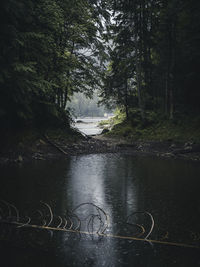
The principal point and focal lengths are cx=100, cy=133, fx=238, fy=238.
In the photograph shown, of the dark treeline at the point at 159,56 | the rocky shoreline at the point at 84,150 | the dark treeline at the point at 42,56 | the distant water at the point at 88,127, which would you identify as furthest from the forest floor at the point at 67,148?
the distant water at the point at 88,127

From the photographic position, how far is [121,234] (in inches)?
189

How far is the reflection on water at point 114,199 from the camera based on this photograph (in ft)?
12.9

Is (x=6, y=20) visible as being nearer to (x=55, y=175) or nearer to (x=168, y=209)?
(x=55, y=175)

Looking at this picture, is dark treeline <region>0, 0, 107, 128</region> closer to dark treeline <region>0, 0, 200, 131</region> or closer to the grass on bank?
dark treeline <region>0, 0, 200, 131</region>

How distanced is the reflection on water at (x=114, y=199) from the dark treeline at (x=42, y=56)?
3660mm

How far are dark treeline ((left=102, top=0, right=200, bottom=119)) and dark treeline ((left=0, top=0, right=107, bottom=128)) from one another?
378 centimetres

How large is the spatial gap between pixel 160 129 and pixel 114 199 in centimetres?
1493

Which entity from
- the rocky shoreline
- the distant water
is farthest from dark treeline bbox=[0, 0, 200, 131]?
the distant water

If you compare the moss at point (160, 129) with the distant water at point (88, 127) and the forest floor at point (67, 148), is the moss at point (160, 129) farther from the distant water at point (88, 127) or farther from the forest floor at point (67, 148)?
the distant water at point (88, 127)

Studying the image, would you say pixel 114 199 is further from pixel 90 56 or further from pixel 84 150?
pixel 90 56

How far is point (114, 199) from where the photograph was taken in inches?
281

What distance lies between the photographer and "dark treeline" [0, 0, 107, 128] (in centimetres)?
983

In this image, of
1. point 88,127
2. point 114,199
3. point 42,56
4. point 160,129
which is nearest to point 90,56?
point 42,56

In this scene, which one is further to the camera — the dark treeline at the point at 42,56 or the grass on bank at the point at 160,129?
the grass on bank at the point at 160,129
